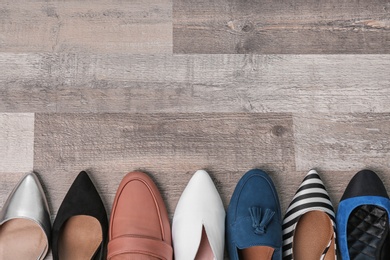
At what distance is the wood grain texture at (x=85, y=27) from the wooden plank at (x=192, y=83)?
25mm

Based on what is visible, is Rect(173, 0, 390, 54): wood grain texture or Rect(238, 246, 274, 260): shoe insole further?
Rect(173, 0, 390, 54): wood grain texture

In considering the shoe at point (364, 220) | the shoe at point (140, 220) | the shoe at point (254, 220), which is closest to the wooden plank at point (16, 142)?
the shoe at point (140, 220)

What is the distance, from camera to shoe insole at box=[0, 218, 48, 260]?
3.74ft

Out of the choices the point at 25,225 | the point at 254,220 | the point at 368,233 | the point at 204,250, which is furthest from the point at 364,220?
the point at 25,225

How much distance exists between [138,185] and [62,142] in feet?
0.73

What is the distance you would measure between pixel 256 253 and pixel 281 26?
0.59 metres

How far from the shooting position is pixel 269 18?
4.12 ft

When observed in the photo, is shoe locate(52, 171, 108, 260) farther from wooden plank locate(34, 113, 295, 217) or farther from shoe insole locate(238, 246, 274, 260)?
shoe insole locate(238, 246, 274, 260)

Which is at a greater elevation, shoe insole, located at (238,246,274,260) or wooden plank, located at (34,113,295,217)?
wooden plank, located at (34,113,295,217)

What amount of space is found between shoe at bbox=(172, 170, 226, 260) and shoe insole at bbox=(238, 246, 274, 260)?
5 cm

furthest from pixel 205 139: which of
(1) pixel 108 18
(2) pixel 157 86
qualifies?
(1) pixel 108 18

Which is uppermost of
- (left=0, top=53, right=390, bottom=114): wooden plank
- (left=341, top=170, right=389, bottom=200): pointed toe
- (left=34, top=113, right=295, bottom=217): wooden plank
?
(left=0, top=53, right=390, bottom=114): wooden plank

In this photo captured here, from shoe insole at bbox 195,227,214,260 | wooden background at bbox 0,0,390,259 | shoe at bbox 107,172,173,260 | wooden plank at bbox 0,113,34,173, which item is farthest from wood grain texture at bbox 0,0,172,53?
shoe insole at bbox 195,227,214,260

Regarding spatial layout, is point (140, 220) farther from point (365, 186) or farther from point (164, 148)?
point (365, 186)
